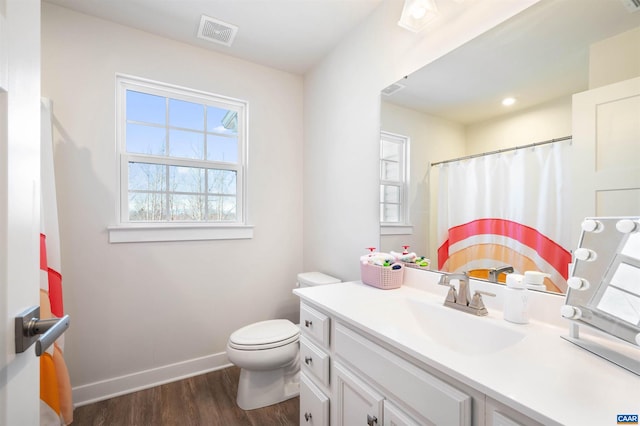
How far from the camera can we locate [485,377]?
68cm

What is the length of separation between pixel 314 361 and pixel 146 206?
164cm

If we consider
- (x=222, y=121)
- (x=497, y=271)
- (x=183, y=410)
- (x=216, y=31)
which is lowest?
(x=183, y=410)

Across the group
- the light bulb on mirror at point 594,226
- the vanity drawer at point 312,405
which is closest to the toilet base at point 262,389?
the vanity drawer at point 312,405

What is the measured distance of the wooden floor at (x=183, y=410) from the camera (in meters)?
1.71

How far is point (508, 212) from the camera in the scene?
3.91 feet

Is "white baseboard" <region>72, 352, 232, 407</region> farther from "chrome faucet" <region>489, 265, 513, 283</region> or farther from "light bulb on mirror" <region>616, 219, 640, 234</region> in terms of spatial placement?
"light bulb on mirror" <region>616, 219, 640, 234</region>

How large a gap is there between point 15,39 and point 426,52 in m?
1.56

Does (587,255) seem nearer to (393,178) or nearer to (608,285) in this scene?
(608,285)

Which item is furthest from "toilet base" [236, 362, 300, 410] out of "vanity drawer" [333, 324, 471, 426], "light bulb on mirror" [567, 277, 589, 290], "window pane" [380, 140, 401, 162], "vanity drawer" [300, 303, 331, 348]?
"light bulb on mirror" [567, 277, 589, 290]

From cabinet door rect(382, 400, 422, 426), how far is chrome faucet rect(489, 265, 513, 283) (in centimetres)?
66

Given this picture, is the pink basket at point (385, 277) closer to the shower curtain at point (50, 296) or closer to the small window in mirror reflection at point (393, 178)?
the small window in mirror reflection at point (393, 178)

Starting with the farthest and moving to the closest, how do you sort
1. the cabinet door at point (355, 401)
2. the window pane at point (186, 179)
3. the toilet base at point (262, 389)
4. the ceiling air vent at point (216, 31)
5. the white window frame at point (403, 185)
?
the window pane at point (186, 179), the ceiling air vent at point (216, 31), the toilet base at point (262, 389), the white window frame at point (403, 185), the cabinet door at point (355, 401)

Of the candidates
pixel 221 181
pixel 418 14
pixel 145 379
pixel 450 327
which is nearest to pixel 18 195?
pixel 450 327

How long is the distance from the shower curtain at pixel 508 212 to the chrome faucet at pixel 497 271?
0.02 meters
